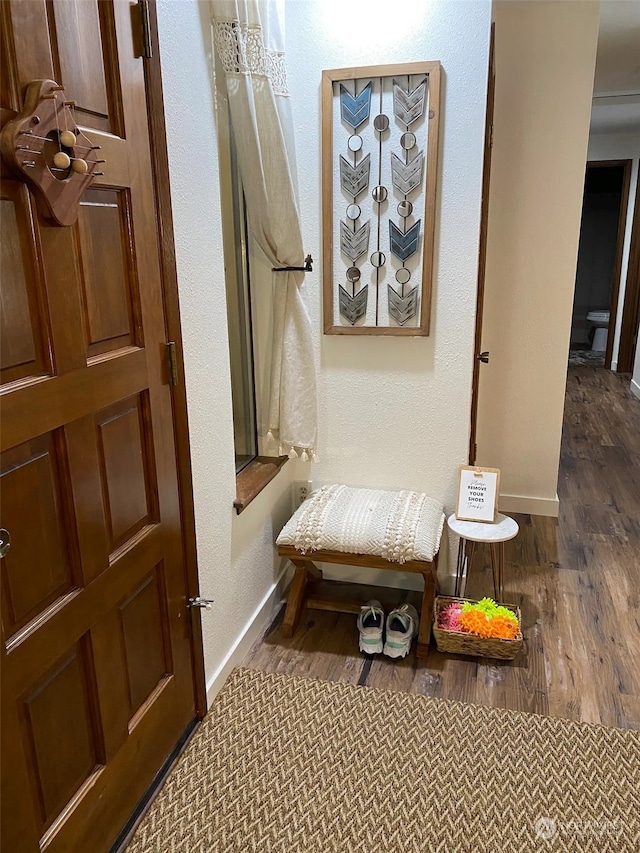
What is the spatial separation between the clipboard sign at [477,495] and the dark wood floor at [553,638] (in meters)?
0.48

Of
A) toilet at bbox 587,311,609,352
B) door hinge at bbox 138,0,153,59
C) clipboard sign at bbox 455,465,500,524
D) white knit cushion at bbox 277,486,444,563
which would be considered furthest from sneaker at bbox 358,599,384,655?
toilet at bbox 587,311,609,352

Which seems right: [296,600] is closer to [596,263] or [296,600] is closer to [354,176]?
[354,176]

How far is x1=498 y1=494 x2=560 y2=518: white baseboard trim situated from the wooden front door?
7.42 ft

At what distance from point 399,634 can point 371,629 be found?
10 cm

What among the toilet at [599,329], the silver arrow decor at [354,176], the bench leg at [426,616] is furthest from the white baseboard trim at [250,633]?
the toilet at [599,329]

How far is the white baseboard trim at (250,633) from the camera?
203 centimetres

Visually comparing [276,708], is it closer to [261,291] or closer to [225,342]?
[225,342]

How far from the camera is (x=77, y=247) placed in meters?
1.24

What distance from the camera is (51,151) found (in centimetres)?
111

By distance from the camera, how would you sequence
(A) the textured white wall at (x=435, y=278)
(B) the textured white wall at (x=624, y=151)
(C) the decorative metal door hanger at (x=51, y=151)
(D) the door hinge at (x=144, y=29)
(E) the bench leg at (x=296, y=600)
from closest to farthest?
(C) the decorative metal door hanger at (x=51, y=151), (D) the door hinge at (x=144, y=29), (A) the textured white wall at (x=435, y=278), (E) the bench leg at (x=296, y=600), (B) the textured white wall at (x=624, y=151)

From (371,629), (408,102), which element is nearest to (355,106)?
(408,102)

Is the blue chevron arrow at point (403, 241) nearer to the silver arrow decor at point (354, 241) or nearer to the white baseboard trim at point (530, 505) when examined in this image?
the silver arrow decor at point (354, 241)

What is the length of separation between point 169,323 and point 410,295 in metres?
1.05

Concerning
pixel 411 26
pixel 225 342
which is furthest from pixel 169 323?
pixel 411 26
